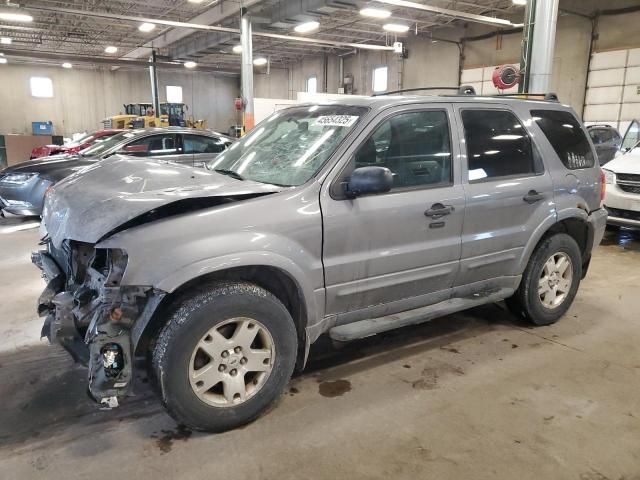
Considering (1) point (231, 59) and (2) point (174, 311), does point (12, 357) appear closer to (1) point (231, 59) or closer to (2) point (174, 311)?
(2) point (174, 311)

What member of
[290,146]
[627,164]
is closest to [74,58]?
[627,164]

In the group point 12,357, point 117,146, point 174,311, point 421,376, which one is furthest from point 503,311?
point 117,146

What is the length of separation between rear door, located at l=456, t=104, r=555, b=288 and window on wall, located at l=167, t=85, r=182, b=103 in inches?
1144

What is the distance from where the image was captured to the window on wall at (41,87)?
2631 cm

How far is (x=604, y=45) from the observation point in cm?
1423

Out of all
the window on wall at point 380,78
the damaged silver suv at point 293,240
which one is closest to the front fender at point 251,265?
the damaged silver suv at point 293,240

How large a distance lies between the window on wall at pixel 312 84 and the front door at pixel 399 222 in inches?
945

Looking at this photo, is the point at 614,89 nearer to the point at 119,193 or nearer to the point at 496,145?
the point at 496,145

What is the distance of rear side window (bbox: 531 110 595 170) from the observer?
12.8 ft

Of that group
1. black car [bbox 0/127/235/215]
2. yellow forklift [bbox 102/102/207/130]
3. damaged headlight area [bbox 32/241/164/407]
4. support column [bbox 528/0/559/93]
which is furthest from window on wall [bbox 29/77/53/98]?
damaged headlight area [bbox 32/241/164/407]

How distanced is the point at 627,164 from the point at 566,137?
14.1ft

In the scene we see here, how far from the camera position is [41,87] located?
26594mm

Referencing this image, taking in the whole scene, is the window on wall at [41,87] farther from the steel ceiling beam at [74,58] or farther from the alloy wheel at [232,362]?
the alloy wheel at [232,362]

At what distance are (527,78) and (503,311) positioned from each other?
4596 mm
